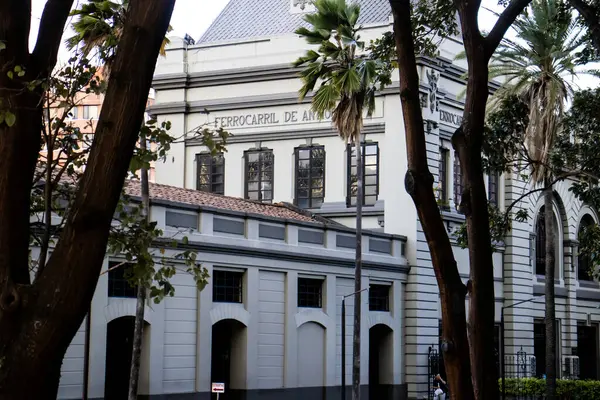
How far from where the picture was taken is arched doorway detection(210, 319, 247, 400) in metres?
37.1

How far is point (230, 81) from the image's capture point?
48312 mm

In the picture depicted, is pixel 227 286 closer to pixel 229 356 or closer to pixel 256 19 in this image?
pixel 229 356

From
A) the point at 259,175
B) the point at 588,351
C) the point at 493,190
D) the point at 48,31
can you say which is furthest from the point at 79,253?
the point at 588,351

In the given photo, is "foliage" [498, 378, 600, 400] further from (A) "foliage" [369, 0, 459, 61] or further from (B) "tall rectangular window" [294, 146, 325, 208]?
(A) "foliage" [369, 0, 459, 61]

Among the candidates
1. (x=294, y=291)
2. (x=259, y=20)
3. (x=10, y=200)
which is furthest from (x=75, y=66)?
(x=259, y=20)

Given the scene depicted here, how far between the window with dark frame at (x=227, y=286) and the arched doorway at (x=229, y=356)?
76 centimetres

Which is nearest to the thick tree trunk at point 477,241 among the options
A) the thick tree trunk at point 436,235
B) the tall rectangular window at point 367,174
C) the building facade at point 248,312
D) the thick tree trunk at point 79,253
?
the thick tree trunk at point 436,235

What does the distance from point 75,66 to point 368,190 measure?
107 ft

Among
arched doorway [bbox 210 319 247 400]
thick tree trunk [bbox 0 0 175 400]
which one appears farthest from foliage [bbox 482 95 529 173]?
thick tree trunk [bbox 0 0 175 400]

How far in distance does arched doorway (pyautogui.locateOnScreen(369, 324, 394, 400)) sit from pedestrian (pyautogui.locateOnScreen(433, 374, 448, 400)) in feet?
5.53

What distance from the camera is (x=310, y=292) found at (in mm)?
40938

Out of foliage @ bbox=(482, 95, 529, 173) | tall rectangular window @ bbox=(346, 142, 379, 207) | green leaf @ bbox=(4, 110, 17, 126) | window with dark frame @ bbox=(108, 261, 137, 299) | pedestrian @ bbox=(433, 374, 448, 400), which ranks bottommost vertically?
pedestrian @ bbox=(433, 374, 448, 400)

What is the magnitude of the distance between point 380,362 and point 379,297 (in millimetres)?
2466

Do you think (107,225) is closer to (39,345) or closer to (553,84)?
(39,345)
